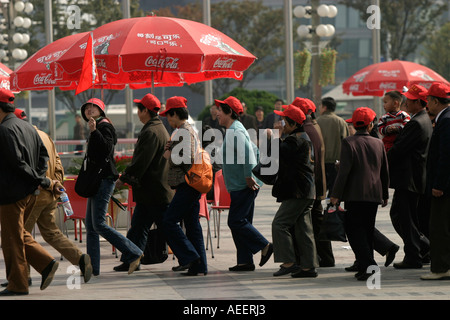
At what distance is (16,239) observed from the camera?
28.0 feet

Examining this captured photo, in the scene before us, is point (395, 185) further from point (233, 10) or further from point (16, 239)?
point (233, 10)

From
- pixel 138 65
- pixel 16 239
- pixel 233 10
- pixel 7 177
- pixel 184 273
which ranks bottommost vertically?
pixel 184 273

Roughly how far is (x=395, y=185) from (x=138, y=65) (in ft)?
11.8

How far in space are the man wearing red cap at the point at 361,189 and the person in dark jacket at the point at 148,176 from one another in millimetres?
1909

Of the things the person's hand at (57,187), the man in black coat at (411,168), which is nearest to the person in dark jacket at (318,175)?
the man in black coat at (411,168)

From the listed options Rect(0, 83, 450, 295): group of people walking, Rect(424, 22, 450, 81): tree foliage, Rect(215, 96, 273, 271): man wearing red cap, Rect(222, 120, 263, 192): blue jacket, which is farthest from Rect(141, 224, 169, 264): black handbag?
Rect(424, 22, 450, 81): tree foliage

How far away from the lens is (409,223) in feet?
33.5

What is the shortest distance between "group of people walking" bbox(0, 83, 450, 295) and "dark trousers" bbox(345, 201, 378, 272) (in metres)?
0.01

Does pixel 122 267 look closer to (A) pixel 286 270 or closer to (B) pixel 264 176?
(A) pixel 286 270

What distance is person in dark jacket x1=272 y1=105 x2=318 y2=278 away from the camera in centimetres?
958

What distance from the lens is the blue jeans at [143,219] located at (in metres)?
10.2

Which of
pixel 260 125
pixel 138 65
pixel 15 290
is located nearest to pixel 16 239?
pixel 15 290

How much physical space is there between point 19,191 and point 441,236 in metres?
4.12

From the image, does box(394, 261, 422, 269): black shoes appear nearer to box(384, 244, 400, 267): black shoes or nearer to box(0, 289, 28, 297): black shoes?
box(384, 244, 400, 267): black shoes
